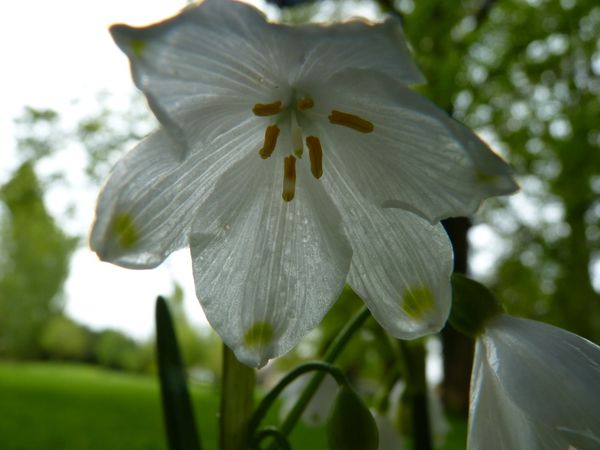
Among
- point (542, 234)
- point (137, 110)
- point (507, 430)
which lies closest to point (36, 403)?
point (137, 110)

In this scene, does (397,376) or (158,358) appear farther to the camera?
(397,376)

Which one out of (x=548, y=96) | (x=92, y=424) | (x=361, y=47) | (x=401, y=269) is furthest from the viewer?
(x=92, y=424)

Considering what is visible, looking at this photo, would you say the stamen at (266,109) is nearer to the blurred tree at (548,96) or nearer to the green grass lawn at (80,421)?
the blurred tree at (548,96)

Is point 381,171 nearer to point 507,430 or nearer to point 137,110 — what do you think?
point 507,430

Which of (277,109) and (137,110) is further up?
(277,109)

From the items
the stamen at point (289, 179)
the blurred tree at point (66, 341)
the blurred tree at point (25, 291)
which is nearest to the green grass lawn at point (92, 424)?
the stamen at point (289, 179)

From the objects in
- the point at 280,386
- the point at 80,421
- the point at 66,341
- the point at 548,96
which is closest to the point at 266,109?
the point at 280,386

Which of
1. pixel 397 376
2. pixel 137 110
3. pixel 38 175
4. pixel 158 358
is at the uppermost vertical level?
pixel 158 358

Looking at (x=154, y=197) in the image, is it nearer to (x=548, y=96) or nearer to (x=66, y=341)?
(x=548, y=96)
